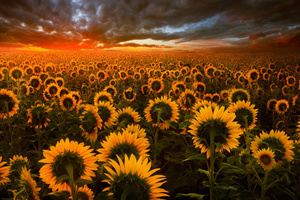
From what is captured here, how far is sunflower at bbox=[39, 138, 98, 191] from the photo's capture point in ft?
3.68

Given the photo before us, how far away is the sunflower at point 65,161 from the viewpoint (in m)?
1.12

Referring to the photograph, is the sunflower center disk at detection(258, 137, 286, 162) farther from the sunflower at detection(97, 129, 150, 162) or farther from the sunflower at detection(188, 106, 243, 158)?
the sunflower at detection(97, 129, 150, 162)

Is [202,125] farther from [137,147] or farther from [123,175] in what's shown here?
[123,175]

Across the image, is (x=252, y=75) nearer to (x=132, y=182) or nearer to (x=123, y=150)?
(x=123, y=150)

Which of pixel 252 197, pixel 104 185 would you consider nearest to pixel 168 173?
pixel 104 185

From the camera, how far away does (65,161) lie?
1.13m

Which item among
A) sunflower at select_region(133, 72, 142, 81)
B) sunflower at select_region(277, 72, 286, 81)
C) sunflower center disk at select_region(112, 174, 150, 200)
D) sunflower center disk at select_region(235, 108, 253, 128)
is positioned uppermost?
sunflower center disk at select_region(112, 174, 150, 200)

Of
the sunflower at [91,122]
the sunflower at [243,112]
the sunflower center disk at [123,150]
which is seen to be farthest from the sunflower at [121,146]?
the sunflower at [243,112]

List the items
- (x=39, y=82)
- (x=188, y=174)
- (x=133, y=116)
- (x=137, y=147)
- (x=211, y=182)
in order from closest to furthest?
(x=137, y=147), (x=211, y=182), (x=188, y=174), (x=133, y=116), (x=39, y=82)

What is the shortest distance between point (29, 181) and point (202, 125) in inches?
44.6

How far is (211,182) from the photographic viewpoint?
1.53m

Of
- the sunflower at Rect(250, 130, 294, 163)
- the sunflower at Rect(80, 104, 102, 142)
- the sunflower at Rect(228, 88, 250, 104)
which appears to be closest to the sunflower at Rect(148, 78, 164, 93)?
the sunflower at Rect(228, 88, 250, 104)

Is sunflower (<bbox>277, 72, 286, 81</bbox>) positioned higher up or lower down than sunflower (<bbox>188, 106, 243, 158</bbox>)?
lower down

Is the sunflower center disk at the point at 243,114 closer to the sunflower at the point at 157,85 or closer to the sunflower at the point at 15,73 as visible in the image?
the sunflower at the point at 157,85
